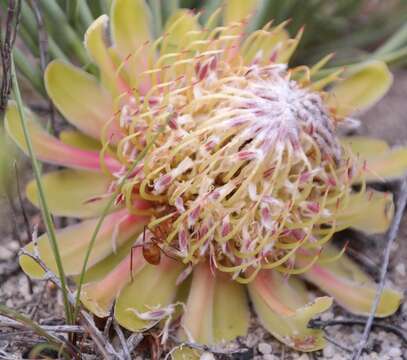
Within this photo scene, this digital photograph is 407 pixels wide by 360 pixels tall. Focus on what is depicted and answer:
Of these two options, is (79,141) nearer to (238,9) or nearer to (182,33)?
(182,33)

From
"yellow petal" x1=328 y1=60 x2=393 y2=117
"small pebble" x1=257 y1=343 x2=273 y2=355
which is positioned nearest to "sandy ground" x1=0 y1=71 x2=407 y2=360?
"small pebble" x1=257 y1=343 x2=273 y2=355

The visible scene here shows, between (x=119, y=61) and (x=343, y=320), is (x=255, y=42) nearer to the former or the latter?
(x=119, y=61)

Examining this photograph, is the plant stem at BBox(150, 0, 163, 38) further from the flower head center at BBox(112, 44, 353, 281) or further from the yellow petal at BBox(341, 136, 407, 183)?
the yellow petal at BBox(341, 136, 407, 183)

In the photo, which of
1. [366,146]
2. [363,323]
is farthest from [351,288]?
[366,146]

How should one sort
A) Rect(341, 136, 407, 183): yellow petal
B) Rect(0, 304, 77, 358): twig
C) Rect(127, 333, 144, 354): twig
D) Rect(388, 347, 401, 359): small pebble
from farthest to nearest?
Rect(341, 136, 407, 183): yellow petal, Rect(388, 347, 401, 359): small pebble, Rect(127, 333, 144, 354): twig, Rect(0, 304, 77, 358): twig

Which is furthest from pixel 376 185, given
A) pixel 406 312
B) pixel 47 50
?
pixel 47 50

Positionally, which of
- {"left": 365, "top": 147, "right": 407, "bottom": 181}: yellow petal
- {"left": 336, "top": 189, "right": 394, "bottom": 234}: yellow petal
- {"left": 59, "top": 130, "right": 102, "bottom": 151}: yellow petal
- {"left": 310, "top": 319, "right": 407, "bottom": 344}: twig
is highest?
{"left": 59, "top": 130, "right": 102, "bottom": 151}: yellow petal

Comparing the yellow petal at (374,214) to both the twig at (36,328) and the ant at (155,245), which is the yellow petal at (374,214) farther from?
the twig at (36,328)

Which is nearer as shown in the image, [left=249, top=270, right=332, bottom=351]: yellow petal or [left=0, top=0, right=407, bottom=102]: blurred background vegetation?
[left=249, top=270, right=332, bottom=351]: yellow petal
